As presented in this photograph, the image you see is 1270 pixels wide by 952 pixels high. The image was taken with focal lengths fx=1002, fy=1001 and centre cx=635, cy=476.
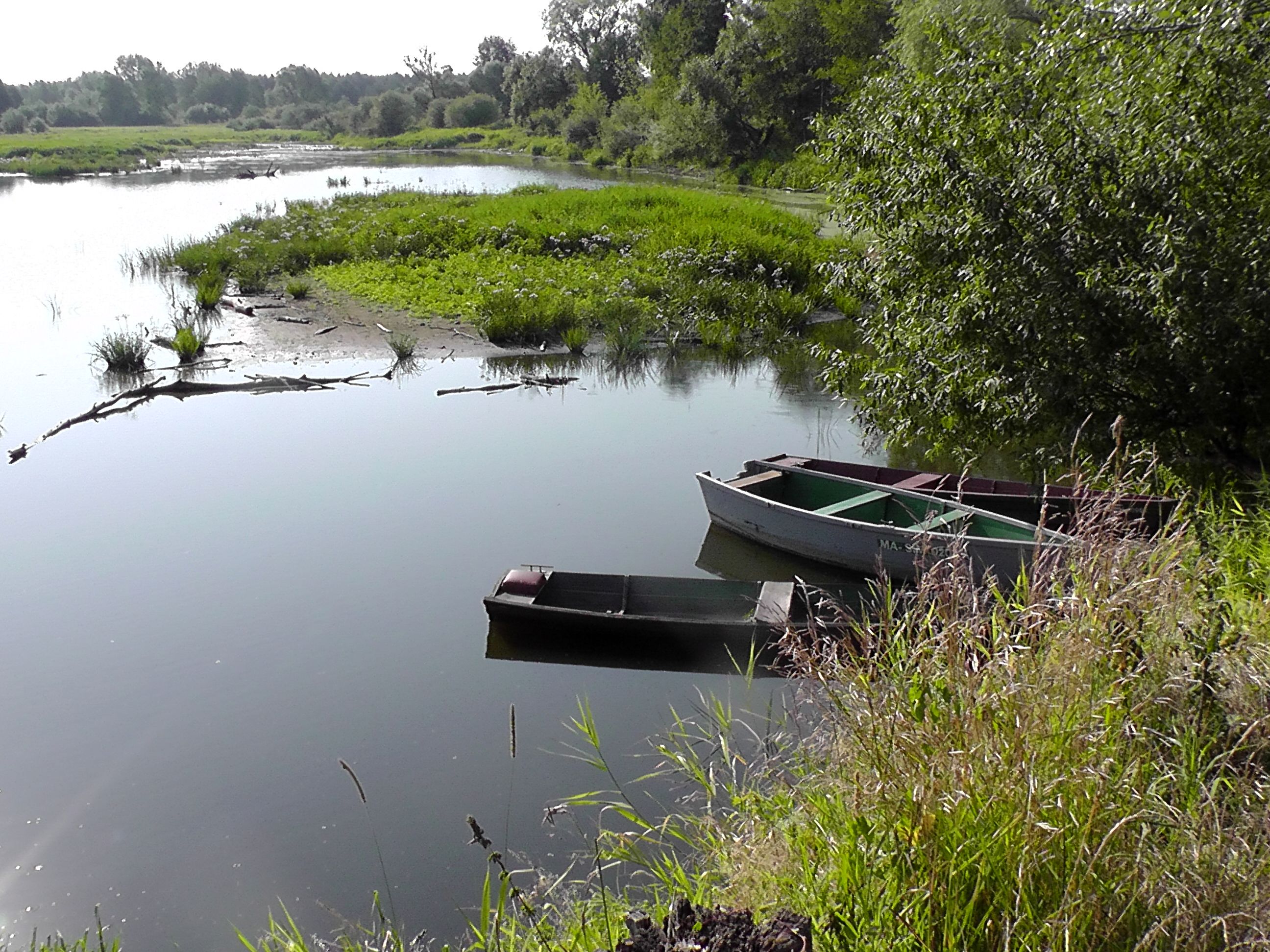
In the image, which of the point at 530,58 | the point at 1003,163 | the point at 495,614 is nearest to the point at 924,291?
the point at 1003,163

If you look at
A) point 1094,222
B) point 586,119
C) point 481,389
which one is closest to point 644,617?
point 1094,222

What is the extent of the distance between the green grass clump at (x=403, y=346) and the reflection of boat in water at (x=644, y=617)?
905cm

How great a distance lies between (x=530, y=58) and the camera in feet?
268

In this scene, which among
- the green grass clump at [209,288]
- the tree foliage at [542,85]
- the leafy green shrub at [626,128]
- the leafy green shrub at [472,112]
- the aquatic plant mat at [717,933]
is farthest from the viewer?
the leafy green shrub at [472,112]

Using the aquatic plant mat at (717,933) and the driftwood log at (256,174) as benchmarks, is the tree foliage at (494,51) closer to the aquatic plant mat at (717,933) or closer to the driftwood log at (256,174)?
the driftwood log at (256,174)

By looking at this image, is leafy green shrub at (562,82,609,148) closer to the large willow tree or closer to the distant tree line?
the distant tree line

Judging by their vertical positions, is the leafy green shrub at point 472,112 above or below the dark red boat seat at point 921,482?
above

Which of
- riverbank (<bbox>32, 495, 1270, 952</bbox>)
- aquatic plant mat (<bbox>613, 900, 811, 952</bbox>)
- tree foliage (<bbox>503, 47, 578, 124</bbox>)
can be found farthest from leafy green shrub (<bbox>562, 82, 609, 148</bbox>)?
aquatic plant mat (<bbox>613, 900, 811, 952</bbox>)

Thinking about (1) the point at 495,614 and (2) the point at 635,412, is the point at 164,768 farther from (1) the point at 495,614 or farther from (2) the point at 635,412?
(2) the point at 635,412

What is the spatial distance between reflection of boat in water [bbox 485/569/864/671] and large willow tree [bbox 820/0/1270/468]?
8.22 ft

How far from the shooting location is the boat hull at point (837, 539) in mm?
7371

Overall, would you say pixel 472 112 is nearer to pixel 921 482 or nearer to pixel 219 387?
pixel 219 387

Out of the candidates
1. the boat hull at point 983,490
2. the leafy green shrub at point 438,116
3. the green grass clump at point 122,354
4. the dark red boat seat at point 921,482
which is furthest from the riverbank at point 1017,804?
the leafy green shrub at point 438,116

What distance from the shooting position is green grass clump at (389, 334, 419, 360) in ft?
52.2
